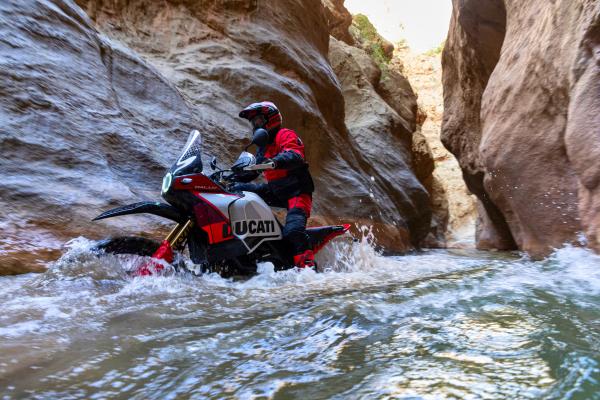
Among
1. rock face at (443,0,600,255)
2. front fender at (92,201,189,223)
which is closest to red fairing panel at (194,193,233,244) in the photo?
front fender at (92,201,189,223)

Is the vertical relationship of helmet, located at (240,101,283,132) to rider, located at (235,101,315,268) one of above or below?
above

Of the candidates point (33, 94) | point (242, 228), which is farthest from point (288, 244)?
point (33, 94)

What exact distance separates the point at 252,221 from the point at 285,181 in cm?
79

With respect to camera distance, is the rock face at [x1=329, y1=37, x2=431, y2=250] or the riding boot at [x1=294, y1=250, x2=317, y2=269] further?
the rock face at [x1=329, y1=37, x2=431, y2=250]

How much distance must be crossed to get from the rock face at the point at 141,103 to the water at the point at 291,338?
1.34 metres

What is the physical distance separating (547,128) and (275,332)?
5.81 metres

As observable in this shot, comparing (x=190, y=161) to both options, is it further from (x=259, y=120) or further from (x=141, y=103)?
(x=141, y=103)

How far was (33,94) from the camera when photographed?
16.4 feet

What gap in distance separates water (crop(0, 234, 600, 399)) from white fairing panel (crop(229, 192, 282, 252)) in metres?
0.68

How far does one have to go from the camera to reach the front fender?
330cm

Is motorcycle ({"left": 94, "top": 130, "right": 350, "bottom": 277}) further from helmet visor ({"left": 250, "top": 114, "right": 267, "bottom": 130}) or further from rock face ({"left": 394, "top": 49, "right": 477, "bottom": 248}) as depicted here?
rock face ({"left": 394, "top": 49, "right": 477, "bottom": 248})

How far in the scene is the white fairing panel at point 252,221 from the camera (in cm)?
390

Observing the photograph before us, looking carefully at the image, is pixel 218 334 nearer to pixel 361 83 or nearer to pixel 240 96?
pixel 240 96

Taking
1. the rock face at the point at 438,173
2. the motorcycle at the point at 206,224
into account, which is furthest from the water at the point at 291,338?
the rock face at the point at 438,173
